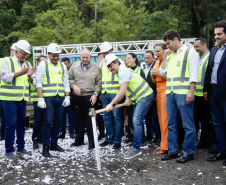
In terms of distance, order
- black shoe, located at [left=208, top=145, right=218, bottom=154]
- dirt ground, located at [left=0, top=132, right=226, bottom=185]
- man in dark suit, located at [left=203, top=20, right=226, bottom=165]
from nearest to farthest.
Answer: dirt ground, located at [left=0, top=132, right=226, bottom=185]
man in dark suit, located at [left=203, top=20, right=226, bottom=165]
black shoe, located at [left=208, top=145, right=218, bottom=154]

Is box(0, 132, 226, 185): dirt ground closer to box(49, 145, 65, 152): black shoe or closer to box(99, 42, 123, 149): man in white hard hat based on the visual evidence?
box(49, 145, 65, 152): black shoe

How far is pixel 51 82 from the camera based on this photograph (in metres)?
4.59

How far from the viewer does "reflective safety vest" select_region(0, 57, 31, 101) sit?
14.1ft

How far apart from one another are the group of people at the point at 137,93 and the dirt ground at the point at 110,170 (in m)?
0.20

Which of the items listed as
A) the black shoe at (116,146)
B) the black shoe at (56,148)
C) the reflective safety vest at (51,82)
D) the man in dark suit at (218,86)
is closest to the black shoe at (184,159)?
the man in dark suit at (218,86)

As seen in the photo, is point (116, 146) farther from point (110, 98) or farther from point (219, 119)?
point (219, 119)

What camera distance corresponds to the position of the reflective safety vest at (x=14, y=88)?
430cm

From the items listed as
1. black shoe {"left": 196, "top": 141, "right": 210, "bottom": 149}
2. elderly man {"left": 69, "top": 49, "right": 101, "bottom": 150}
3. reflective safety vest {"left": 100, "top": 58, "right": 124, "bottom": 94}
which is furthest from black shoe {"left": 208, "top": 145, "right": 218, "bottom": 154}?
elderly man {"left": 69, "top": 49, "right": 101, "bottom": 150}

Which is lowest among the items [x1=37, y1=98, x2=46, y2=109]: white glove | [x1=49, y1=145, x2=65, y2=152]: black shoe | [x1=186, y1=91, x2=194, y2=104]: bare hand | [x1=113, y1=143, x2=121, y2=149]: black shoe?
[x1=49, y1=145, x2=65, y2=152]: black shoe

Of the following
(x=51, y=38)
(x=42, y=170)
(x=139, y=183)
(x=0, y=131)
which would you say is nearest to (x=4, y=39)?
(x=51, y=38)

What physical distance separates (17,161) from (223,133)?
3.59 meters

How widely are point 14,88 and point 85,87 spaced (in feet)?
4.68

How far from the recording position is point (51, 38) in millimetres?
16875

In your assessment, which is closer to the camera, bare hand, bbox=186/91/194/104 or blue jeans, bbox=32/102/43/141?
bare hand, bbox=186/91/194/104
